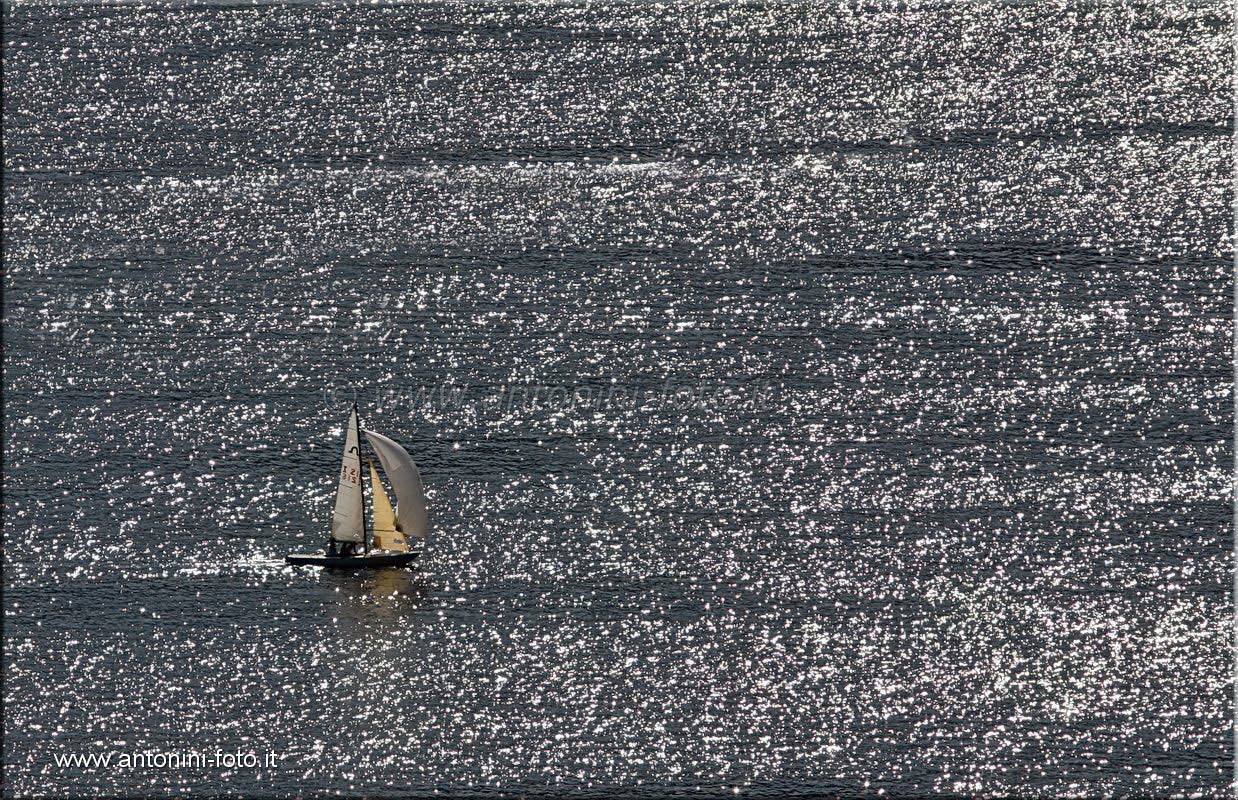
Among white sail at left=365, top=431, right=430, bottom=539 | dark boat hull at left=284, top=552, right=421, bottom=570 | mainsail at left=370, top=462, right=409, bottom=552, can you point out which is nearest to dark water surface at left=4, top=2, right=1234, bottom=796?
dark boat hull at left=284, top=552, right=421, bottom=570

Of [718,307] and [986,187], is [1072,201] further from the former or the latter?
[718,307]

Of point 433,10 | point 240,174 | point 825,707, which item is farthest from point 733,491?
point 433,10

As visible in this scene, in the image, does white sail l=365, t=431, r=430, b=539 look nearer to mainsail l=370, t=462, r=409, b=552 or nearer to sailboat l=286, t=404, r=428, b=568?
sailboat l=286, t=404, r=428, b=568

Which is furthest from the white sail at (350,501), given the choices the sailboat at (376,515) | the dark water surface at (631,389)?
the dark water surface at (631,389)

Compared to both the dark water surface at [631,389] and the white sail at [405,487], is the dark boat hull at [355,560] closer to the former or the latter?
the dark water surface at [631,389]

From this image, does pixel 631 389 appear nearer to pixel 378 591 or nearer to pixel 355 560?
pixel 355 560
